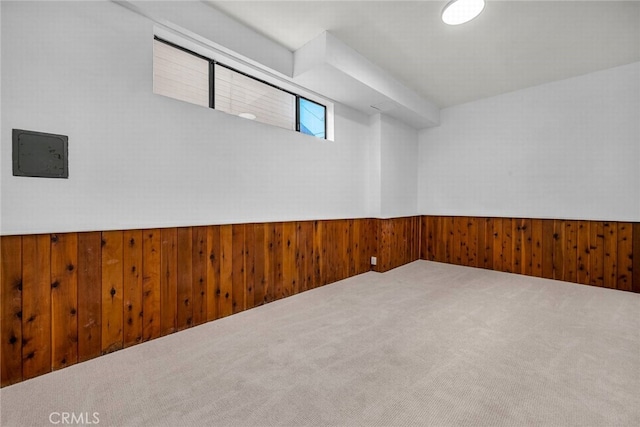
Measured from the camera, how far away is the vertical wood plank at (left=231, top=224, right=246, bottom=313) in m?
2.67

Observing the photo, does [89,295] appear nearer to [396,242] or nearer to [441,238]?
[396,242]

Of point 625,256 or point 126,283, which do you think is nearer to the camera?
point 126,283

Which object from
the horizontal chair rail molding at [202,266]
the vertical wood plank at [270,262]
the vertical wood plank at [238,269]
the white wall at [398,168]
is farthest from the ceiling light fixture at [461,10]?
the vertical wood plank at [238,269]

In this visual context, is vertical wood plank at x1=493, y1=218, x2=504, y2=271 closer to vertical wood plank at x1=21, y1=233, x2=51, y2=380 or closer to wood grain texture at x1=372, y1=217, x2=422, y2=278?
wood grain texture at x1=372, y1=217, x2=422, y2=278

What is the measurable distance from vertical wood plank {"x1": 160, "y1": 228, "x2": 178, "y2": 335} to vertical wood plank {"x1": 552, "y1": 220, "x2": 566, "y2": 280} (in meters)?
4.61

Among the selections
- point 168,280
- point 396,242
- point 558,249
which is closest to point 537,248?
point 558,249

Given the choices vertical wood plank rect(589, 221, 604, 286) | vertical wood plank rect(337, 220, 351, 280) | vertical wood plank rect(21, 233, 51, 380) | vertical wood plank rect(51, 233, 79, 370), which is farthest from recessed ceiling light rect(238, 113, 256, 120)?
A: vertical wood plank rect(589, 221, 604, 286)

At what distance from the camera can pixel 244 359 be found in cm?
185

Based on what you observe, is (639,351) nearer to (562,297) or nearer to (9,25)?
(562,297)

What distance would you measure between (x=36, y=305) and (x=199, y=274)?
988 mm

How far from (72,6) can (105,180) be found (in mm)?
1127

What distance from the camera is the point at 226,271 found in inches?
103

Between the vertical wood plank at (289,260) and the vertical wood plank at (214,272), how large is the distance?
0.75m

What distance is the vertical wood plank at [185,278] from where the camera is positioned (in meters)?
2.30
